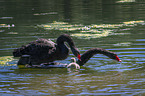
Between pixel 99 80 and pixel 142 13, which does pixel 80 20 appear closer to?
pixel 142 13

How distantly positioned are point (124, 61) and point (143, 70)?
112 centimetres

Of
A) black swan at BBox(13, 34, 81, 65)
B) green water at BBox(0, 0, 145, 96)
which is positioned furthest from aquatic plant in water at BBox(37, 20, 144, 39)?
black swan at BBox(13, 34, 81, 65)

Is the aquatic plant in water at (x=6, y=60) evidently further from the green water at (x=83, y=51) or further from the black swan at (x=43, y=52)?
the black swan at (x=43, y=52)

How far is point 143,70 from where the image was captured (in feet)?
32.4

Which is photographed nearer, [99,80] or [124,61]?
[99,80]

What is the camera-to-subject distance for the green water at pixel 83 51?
27.8 feet

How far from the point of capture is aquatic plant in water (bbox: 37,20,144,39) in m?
14.8

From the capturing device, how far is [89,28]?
1652cm

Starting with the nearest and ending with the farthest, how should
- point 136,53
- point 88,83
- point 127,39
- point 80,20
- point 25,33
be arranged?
point 88,83
point 136,53
point 127,39
point 25,33
point 80,20

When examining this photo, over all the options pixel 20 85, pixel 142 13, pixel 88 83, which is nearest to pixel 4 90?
pixel 20 85

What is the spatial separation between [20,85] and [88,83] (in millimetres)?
1479

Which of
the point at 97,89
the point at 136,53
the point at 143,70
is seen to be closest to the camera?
the point at 97,89

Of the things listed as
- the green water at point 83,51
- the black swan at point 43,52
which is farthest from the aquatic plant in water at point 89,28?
the black swan at point 43,52

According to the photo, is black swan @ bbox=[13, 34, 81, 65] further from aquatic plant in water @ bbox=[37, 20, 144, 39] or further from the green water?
aquatic plant in water @ bbox=[37, 20, 144, 39]
